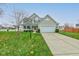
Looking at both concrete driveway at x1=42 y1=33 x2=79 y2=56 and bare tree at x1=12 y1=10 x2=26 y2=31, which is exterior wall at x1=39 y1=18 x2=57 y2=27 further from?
bare tree at x1=12 y1=10 x2=26 y2=31

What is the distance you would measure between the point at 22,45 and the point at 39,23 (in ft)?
2.10

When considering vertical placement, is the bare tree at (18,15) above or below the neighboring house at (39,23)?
above

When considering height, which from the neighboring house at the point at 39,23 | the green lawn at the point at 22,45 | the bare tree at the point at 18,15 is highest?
the bare tree at the point at 18,15

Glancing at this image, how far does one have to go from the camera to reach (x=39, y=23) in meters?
5.44

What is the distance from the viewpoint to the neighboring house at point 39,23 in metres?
5.31

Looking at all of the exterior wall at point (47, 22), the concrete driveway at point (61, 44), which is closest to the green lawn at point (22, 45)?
the concrete driveway at point (61, 44)

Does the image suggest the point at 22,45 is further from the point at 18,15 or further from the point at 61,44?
the point at 61,44

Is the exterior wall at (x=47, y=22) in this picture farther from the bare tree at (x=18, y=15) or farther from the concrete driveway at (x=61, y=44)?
the bare tree at (x=18, y=15)

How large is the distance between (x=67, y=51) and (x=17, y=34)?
1.18 meters

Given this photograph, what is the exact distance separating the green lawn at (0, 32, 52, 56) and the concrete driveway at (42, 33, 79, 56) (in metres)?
0.13

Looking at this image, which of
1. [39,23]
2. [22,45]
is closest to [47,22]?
[39,23]

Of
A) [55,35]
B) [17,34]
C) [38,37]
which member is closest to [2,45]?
[17,34]

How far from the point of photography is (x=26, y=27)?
5.37 metres

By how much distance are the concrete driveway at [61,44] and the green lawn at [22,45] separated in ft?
0.43
